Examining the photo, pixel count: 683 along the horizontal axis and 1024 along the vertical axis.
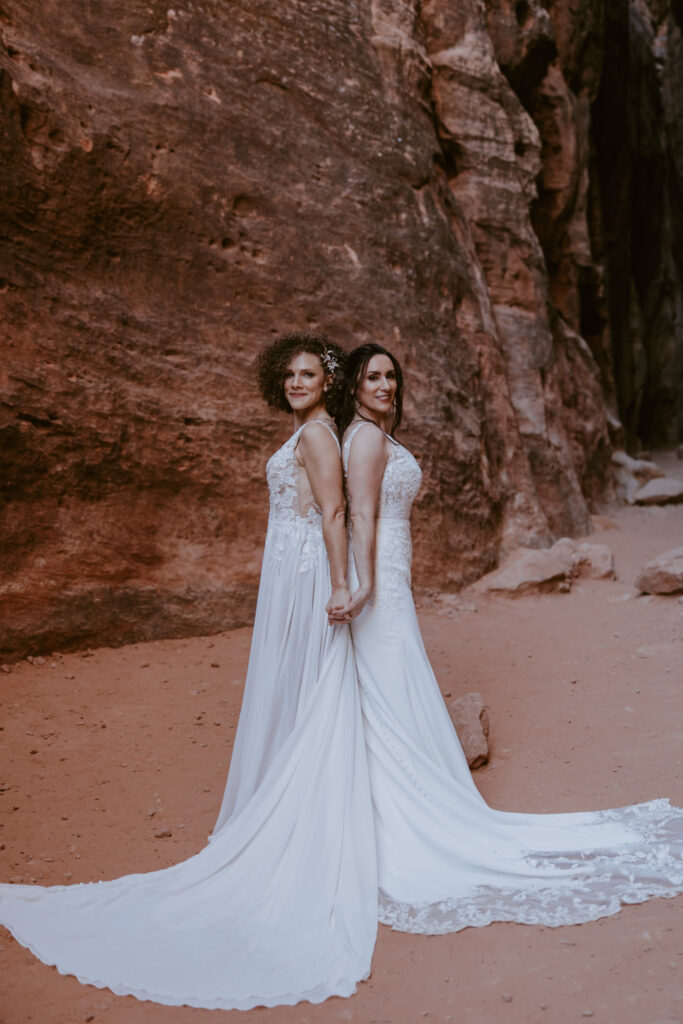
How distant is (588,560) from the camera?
8609mm

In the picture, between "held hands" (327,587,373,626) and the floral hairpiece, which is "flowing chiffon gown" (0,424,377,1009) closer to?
"held hands" (327,587,373,626)

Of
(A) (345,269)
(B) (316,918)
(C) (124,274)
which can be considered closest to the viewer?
(B) (316,918)

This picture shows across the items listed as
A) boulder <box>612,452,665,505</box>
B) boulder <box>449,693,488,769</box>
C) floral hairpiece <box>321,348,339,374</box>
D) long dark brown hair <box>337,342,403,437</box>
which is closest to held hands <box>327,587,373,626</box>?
long dark brown hair <box>337,342,403,437</box>

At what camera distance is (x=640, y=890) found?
3.05 m

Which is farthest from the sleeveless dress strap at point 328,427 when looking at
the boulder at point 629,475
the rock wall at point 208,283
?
the boulder at point 629,475

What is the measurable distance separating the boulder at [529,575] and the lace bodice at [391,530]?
4.40 m

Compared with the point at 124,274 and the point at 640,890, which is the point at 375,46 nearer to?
the point at 124,274

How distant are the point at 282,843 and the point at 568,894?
1.01m

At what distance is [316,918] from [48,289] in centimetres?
479

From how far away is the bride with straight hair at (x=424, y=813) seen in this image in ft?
10.1

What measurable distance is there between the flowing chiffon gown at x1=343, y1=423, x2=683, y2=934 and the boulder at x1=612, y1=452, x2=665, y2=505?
10900 millimetres

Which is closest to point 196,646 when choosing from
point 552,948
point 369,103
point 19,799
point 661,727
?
point 19,799

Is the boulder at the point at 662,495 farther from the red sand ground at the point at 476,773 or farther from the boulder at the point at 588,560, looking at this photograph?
the red sand ground at the point at 476,773

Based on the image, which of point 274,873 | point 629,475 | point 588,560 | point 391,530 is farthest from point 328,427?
point 629,475
